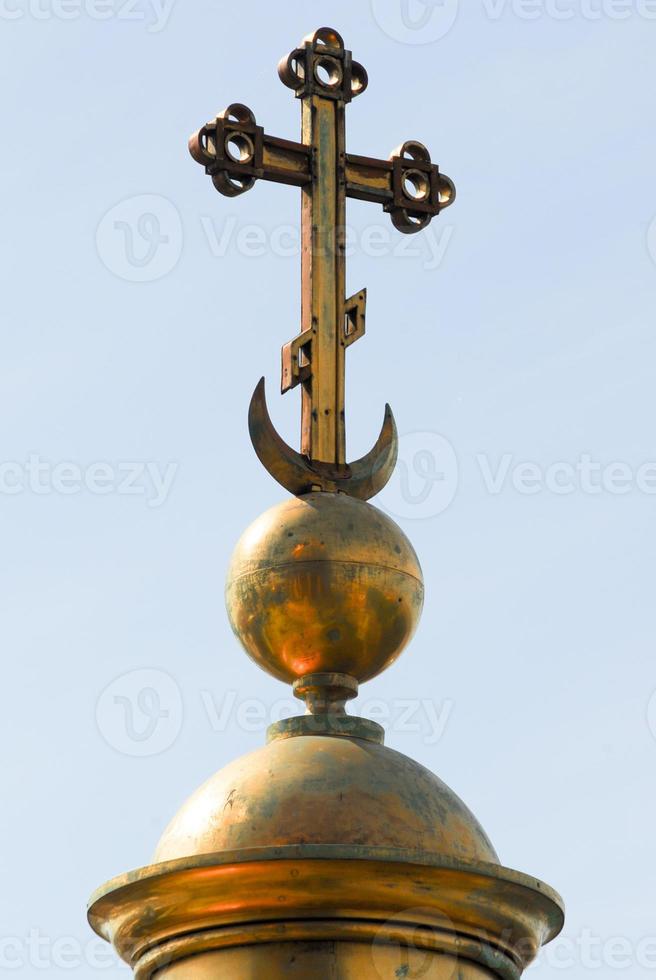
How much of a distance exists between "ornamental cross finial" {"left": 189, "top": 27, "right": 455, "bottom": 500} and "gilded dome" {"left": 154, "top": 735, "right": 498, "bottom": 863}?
1469 millimetres

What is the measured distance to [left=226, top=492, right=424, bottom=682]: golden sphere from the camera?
10336 millimetres

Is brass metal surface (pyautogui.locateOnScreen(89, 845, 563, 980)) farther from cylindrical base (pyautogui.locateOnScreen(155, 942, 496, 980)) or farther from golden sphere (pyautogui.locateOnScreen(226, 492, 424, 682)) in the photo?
golden sphere (pyautogui.locateOnScreen(226, 492, 424, 682))

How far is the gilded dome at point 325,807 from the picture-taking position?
963 centimetres

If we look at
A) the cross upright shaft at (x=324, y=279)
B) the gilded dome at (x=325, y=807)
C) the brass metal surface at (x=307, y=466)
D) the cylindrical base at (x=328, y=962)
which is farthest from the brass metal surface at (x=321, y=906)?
the cross upright shaft at (x=324, y=279)

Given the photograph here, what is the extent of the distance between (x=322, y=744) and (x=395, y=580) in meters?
0.86

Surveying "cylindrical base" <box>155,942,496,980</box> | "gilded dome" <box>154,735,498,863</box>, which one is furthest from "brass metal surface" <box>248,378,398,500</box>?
"cylindrical base" <box>155,942,496,980</box>

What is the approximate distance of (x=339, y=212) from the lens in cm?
1148

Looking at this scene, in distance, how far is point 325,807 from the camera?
31.8ft

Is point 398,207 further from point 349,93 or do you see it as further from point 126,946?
point 126,946

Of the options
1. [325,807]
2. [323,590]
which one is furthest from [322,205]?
[325,807]

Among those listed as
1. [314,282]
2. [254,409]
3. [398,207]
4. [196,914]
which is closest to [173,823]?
[196,914]

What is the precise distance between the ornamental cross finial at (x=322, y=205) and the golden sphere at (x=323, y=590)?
17.2 inches

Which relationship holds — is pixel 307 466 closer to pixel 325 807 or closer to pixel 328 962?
pixel 325 807

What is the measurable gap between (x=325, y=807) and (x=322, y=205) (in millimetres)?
3254
